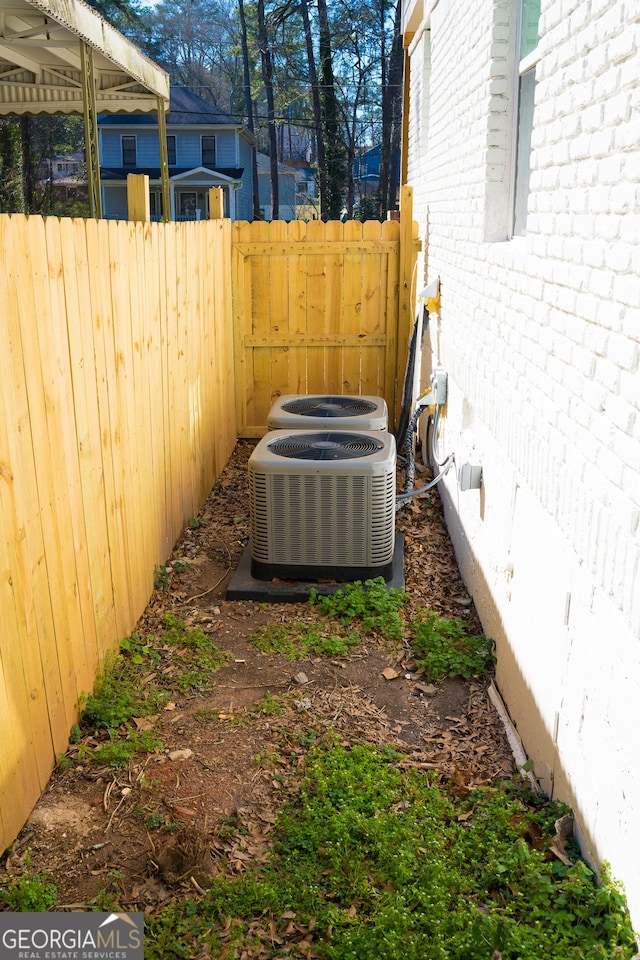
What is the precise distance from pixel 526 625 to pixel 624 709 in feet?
4.34

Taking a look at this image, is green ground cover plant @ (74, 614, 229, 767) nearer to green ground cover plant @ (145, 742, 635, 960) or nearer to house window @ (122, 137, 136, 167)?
green ground cover plant @ (145, 742, 635, 960)

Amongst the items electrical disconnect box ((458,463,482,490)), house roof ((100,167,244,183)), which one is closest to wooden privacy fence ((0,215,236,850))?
electrical disconnect box ((458,463,482,490))

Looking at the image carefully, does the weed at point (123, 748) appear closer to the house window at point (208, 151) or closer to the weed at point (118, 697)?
the weed at point (118, 697)

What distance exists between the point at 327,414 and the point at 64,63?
582 cm

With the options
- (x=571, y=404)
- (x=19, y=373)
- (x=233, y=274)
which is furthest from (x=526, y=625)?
(x=233, y=274)

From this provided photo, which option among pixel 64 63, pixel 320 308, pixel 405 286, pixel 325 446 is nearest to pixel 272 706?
pixel 325 446

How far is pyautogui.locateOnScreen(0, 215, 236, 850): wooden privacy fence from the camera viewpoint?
10.0 feet

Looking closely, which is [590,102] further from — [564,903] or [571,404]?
[564,903]

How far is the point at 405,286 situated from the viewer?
873 cm

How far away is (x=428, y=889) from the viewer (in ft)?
9.23

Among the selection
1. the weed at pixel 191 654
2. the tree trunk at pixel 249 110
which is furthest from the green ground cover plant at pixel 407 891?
the tree trunk at pixel 249 110

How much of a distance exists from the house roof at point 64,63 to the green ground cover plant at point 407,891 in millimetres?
5934

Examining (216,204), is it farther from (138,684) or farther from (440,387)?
(138,684)

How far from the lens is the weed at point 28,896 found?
2.77 m
